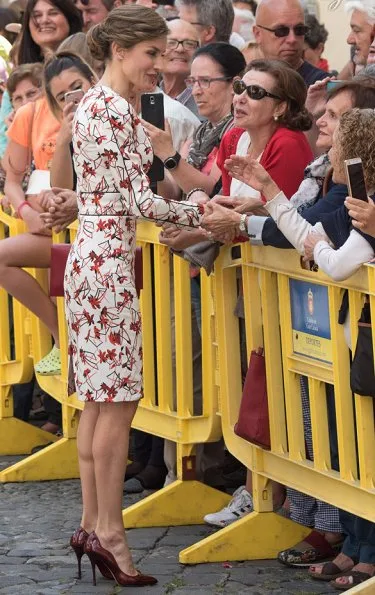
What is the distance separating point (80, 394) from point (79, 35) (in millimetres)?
3216

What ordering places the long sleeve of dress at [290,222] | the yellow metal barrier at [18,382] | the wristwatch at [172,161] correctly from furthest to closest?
the yellow metal barrier at [18,382]
the wristwatch at [172,161]
the long sleeve of dress at [290,222]

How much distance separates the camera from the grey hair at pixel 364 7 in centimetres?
796

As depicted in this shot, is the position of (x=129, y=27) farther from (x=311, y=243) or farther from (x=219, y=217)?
(x=311, y=243)

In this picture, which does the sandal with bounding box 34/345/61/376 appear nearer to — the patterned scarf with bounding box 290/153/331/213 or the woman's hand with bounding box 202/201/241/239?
the woman's hand with bounding box 202/201/241/239

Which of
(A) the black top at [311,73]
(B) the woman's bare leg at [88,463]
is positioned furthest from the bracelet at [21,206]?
(B) the woman's bare leg at [88,463]

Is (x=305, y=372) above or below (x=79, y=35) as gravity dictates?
below

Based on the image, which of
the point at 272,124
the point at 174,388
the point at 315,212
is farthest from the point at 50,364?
the point at 315,212

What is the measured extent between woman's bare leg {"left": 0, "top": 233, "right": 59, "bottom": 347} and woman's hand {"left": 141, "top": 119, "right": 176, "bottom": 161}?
175 centimetres

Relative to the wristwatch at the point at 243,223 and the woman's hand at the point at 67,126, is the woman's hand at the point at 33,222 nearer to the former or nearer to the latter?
the woman's hand at the point at 67,126

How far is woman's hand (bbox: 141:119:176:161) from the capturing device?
22.5 ft

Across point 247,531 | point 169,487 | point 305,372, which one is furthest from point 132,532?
point 305,372

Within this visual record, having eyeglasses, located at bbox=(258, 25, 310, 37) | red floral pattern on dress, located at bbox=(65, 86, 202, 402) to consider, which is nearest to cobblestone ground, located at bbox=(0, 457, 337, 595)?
red floral pattern on dress, located at bbox=(65, 86, 202, 402)

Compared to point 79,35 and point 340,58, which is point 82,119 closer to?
point 79,35

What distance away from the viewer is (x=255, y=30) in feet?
28.5
